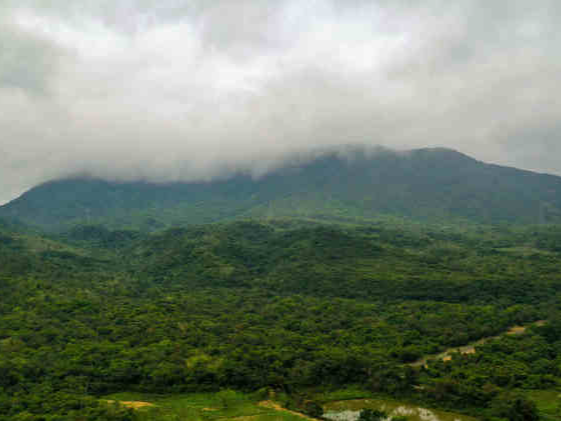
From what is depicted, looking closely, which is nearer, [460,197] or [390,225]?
[390,225]

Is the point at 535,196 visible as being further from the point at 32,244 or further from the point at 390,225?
the point at 32,244

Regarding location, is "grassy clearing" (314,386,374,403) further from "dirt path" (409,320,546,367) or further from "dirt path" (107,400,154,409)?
"dirt path" (107,400,154,409)

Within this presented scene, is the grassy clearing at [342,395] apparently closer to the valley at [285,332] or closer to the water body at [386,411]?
the valley at [285,332]

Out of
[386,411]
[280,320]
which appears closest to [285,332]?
[280,320]

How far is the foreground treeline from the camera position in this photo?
3547 centimetres

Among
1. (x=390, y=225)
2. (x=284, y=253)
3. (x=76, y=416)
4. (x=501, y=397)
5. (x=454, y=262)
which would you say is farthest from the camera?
(x=390, y=225)

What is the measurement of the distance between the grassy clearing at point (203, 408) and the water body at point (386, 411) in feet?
11.3

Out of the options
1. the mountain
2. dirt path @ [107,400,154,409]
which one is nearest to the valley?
dirt path @ [107,400,154,409]

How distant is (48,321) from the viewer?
49.5 metres

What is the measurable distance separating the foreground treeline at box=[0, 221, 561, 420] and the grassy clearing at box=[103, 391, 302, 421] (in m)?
1.18

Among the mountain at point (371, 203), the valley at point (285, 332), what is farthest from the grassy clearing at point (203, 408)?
the mountain at point (371, 203)

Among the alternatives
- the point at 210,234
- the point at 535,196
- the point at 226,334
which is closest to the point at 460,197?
the point at 535,196

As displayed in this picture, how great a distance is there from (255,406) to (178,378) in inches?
303

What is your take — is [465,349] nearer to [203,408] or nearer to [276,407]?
[276,407]
